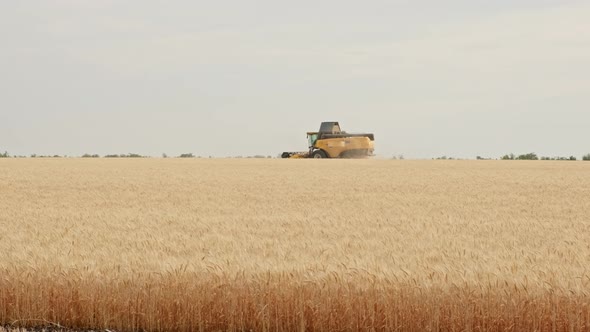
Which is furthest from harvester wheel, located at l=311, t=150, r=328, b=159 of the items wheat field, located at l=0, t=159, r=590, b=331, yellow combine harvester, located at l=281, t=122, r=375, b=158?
wheat field, located at l=0, t=159, r=590, b=331

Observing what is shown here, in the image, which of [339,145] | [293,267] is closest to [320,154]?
[339,145]

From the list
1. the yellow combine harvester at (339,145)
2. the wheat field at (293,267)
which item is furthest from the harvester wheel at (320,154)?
the wheat field at (293,267)

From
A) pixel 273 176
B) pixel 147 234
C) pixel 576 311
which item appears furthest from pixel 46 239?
pixel 273 176

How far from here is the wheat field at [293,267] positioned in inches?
284

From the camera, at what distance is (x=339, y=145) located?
47.9 m

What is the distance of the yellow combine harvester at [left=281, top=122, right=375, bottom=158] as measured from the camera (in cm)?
4800

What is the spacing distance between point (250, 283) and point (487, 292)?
246cm

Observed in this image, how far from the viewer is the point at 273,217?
1495cm

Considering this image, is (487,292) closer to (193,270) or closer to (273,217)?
(193,270)

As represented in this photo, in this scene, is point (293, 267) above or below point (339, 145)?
below

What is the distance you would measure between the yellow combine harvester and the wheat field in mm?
30125

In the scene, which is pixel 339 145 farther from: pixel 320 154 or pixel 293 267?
pixel 293 267

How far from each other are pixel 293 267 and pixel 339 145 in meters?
39.7

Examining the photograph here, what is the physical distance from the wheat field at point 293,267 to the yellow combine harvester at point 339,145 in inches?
1186
